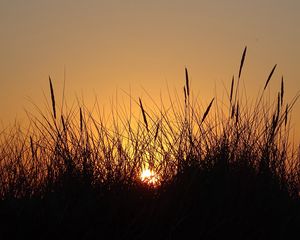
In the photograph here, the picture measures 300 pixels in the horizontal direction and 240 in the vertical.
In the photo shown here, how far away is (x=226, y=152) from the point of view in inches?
158

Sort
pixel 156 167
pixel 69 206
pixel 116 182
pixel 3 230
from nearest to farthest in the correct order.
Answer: pixel 3 230 → pixel 69 206 → pixel 116 182 → pixel 156 167

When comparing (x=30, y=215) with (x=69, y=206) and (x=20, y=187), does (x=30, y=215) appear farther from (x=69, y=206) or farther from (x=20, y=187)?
(x=20, y=187)

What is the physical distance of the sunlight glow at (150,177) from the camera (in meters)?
3.47

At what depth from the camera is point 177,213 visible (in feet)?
9.69

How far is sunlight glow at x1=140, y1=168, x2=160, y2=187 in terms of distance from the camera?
3469 mm

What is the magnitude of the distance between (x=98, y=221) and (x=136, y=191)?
0.49 m

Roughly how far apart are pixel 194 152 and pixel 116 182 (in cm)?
87

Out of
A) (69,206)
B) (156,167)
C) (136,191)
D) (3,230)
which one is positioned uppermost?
(156,167)

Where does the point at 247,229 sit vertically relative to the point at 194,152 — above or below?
below

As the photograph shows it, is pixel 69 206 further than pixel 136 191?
No

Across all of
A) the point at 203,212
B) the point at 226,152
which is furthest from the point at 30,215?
the point at 226,152

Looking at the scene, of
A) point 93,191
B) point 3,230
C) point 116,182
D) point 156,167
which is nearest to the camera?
point 3,230

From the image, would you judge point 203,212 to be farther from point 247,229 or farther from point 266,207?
point 266,207

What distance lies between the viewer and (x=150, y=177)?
3.60m
